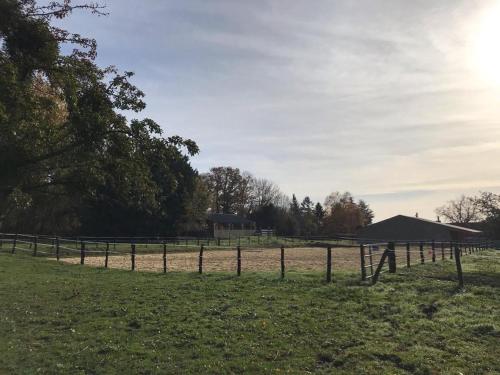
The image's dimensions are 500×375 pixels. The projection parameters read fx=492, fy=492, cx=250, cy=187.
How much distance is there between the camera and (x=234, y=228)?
94938 mm

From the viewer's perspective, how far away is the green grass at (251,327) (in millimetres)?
7336

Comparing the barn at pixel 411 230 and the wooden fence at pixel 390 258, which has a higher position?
the barn at pixel 411 230

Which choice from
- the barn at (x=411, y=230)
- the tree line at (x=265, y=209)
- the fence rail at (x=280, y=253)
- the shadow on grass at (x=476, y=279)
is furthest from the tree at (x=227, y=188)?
the shadow on grass at (x=476, y=279)

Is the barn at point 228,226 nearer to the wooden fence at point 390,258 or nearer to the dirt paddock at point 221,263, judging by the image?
the dirt paddock at point 221,263

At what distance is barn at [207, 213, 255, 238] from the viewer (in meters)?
88.2

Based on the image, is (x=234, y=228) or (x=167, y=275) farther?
(x=234, y=228)

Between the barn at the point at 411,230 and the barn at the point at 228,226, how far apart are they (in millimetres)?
24354

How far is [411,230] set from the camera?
73.8 m

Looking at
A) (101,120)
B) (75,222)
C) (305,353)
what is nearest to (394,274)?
(305,353)

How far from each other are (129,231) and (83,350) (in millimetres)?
50097

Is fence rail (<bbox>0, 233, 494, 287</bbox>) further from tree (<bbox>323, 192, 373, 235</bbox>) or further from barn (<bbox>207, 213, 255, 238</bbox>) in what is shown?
tree (<bbox>323, 192, 373, 235</bbox>)

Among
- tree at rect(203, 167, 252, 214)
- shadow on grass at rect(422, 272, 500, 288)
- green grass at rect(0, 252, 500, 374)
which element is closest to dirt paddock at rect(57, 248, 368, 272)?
shadow on grass at rect(422, 272, 500, 288)

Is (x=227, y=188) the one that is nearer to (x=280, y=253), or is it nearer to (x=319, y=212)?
(x=319, y=212)

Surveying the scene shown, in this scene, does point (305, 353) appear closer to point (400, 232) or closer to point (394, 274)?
point (394, 274)
